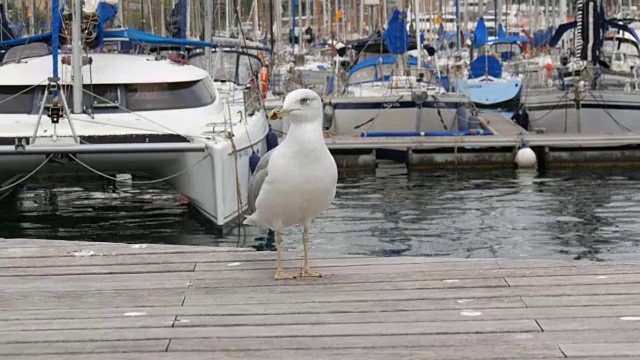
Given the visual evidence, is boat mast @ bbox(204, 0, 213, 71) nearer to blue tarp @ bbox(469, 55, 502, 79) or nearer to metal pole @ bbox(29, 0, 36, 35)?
metal pole @ bbox(29, 0, 36, 35)

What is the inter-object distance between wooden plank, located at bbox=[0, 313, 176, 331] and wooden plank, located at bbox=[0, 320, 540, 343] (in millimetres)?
70

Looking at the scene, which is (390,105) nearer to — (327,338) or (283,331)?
(283,331)

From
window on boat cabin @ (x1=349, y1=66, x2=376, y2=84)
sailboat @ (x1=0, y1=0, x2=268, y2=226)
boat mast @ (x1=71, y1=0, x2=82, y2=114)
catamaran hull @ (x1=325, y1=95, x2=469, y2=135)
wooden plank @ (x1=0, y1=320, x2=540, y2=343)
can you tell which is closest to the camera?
wooden plank @ (x1=0, y1=320, x2=540, y2=343)

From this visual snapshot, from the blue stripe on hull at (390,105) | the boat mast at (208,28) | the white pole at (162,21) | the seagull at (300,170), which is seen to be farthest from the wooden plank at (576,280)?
the blue stripe on hull at (390,105)

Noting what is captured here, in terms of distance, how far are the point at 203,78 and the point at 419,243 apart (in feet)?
11.4

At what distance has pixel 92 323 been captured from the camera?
16.0 feet

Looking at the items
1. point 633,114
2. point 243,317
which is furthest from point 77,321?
point 633,114

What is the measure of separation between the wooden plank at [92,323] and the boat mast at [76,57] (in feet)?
28.2

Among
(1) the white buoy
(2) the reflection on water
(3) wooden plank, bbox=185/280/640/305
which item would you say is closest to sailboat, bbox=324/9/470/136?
(1) the white buoy

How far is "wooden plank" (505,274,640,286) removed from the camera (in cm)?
548

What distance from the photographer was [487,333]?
4.58 metres

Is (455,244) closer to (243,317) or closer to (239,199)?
(239,199)

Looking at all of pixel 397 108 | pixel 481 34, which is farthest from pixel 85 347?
pixel 481 34

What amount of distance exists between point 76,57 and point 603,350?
9910 mm
